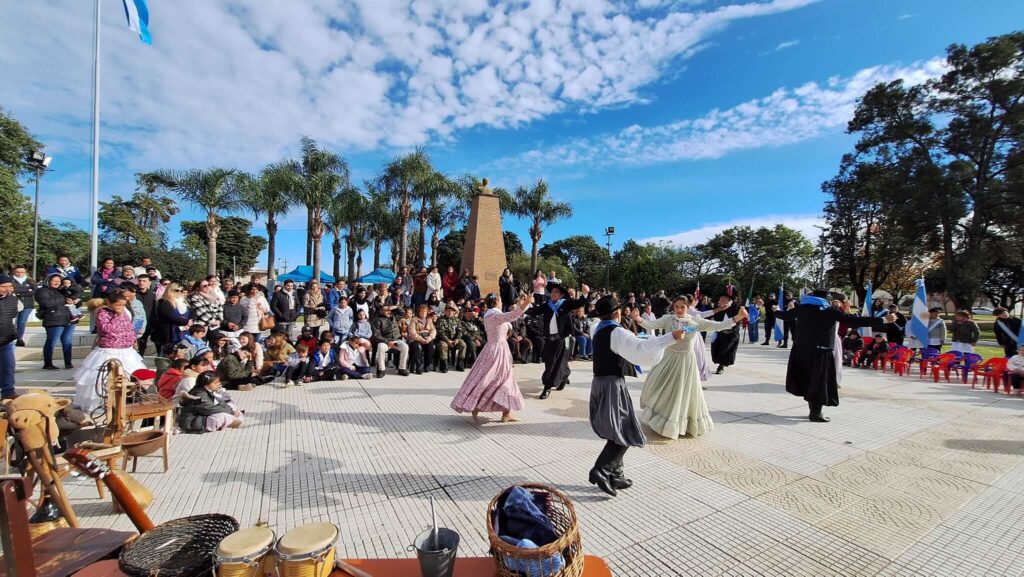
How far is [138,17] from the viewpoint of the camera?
11.7 metres

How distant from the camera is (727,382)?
931 cm

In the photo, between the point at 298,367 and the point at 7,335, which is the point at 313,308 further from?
the point at 7,335

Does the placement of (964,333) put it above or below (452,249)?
below

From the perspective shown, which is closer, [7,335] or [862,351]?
[7,335]

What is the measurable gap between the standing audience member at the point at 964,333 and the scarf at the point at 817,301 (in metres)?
6.62

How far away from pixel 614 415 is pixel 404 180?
29220mm

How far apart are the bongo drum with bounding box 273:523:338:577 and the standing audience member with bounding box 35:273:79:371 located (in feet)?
32.7

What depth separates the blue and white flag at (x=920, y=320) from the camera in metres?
11.9

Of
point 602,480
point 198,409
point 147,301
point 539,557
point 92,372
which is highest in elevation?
point 147,301

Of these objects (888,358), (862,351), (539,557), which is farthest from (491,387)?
(888,358)

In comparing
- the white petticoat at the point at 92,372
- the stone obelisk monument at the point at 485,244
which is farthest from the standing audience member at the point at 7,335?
the stone obelisk monument at the point at 485,244

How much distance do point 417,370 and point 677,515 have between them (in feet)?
22.7

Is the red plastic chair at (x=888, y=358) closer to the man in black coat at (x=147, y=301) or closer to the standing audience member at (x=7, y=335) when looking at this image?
the man in black coat at (x=147, y=301)

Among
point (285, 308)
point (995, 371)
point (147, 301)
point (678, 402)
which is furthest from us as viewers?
point (285, 308)
